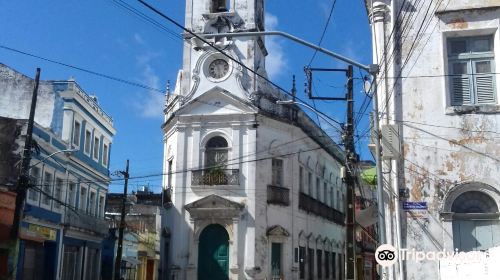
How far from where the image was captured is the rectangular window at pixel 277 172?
30.3 m

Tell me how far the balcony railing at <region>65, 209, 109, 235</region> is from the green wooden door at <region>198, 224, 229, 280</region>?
6.54 m

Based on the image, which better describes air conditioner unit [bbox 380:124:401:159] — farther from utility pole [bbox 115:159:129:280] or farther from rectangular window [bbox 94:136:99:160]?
rectangular window [bbox 94:136:99:160]

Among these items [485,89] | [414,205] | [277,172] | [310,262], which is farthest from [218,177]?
[485,89]

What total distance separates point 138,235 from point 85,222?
31.0 ft

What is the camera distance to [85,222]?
3234 cm

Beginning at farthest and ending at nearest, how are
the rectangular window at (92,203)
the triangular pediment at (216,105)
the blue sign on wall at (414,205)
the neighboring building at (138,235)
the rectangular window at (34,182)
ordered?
the neighboring building at (138,235), the rectangular window at (92,203), the triangular pediment at (216,105), the rectangular window at (34,182), the blue sign on wall at (414,205)

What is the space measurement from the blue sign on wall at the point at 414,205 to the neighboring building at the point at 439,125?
24mm

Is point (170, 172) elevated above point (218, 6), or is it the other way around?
point (218, 6)

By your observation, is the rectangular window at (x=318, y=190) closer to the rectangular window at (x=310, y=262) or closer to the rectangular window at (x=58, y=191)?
the rectangular window at (x=310, y=262)

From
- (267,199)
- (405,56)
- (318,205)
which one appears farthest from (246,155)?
(405,56)

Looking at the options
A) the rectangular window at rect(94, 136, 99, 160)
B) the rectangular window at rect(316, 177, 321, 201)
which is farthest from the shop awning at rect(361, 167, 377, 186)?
the rectangular window at rect(94, 136, 99, 160)

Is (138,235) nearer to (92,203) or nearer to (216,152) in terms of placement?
(92,203)

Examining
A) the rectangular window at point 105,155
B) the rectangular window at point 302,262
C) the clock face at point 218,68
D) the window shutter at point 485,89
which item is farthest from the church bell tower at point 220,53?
the window shutter at point 485,89

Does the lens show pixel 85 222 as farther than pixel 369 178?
Result: Yes
